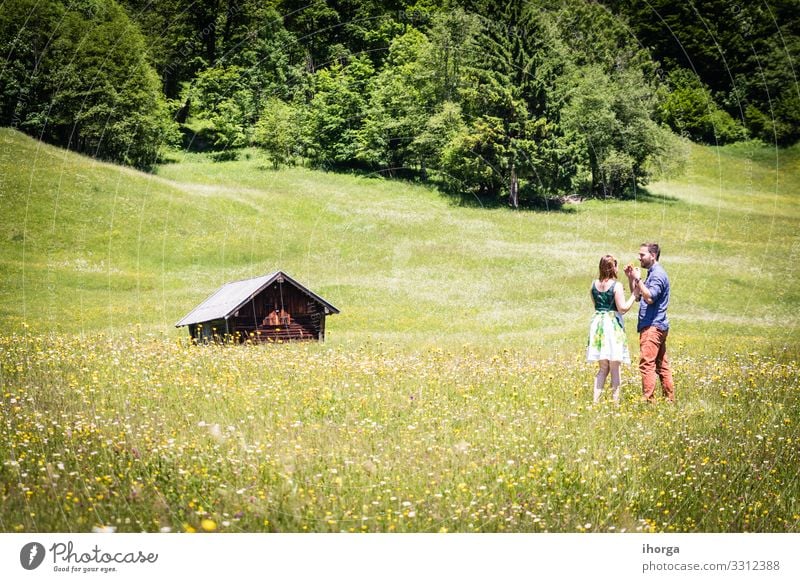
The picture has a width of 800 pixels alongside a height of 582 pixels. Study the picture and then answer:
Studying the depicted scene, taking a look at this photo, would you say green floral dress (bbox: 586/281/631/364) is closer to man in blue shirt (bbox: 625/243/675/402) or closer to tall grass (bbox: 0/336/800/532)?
man in blue shirt (bbox: 625/243/675/402)

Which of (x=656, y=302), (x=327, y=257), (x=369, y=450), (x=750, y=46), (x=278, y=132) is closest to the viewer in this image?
(x=369, y=450)

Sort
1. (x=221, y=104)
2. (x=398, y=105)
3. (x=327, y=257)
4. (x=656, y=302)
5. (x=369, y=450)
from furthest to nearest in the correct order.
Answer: (x=327, y=257) < (x=221, y=104) < (x=398, y=105) < (x=656, y=302) < (x=369, y=450)

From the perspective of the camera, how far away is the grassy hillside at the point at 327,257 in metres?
15.5

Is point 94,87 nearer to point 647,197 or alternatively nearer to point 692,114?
point 647,197

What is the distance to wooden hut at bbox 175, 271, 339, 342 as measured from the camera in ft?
37.9

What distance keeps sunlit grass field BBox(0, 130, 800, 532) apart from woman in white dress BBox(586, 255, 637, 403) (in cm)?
51

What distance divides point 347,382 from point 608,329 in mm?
3641

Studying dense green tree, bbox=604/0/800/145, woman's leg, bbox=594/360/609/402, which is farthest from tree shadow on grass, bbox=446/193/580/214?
woman's leg, bbox=594/360/609/402

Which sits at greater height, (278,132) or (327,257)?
(278,132)

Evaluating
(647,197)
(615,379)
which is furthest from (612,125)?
(615,379)

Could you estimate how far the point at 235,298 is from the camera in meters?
11.8

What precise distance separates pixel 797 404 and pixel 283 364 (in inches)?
285

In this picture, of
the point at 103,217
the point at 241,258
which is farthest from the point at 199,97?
the point at 241,258

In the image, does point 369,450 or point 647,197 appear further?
point 647,197
